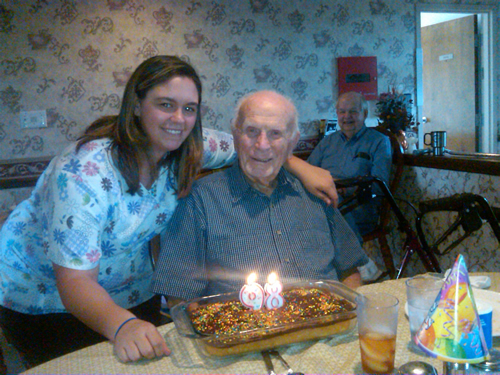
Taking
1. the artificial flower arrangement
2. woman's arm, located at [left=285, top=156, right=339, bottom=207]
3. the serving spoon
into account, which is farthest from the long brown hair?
the artificial flower arrangement

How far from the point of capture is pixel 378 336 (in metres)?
0.73

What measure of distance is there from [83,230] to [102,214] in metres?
0.07

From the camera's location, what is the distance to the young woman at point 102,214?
1075mm

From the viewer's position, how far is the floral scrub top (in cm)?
108

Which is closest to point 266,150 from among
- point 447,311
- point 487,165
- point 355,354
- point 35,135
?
point 355,354

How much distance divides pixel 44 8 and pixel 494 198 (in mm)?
3239

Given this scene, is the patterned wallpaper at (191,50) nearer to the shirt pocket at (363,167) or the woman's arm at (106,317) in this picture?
the shirt pocket at (363,167)

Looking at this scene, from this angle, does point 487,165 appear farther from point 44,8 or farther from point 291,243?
point 44,8

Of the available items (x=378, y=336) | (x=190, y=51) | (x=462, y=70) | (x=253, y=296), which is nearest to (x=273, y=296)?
(x=253, y=296)

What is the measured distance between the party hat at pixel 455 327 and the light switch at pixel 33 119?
317 cm

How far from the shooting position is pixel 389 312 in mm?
731

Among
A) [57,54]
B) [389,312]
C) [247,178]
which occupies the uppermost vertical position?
[57,54]

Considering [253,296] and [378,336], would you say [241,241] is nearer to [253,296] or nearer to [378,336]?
[253,296]

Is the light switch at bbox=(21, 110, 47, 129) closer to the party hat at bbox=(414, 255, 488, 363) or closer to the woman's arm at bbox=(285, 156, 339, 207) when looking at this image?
the woman's arm at bbox=(285, 156, 339, 207)
